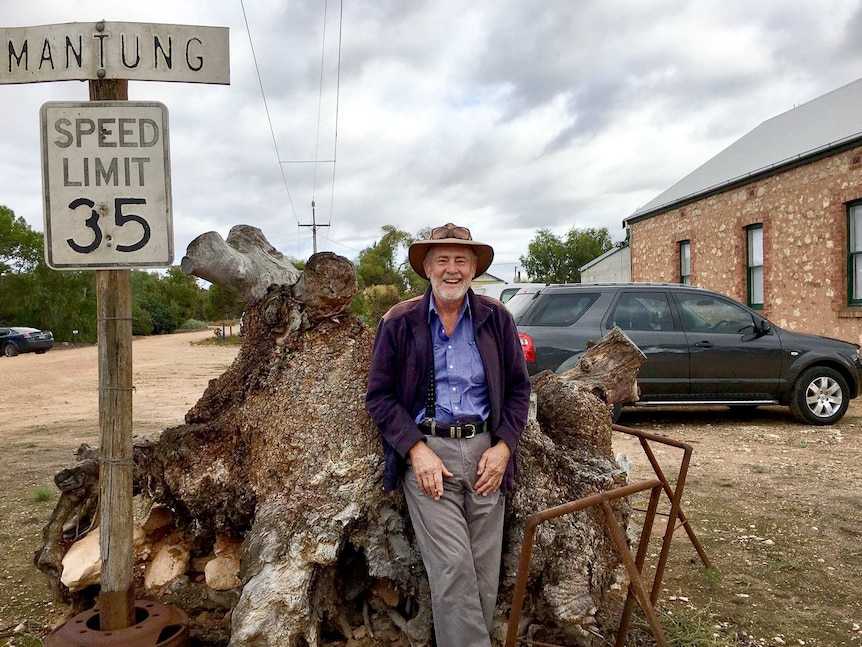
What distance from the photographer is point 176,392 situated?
14.1 meters

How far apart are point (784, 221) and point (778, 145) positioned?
239cm

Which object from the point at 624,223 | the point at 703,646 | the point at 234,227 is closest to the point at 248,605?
the point at 234,227

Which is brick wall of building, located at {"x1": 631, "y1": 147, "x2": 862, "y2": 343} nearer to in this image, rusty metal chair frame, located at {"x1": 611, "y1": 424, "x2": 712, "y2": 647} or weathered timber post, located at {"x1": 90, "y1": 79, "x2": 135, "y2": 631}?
rusty metal chair frame, located at {"x1": 611, "y1": 424, "x2": 712, "y2": 647}

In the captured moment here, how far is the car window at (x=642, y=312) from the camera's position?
8961mm

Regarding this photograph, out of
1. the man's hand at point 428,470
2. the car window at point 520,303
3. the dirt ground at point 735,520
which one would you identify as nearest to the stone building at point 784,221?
the dirt ground at point 735,520

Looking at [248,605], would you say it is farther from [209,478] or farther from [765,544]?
[765,544]

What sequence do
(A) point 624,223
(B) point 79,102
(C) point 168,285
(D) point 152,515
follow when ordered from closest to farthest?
1. (B) point 79,102
2. (D) point 152,515
3. (A) point 624,223
4. (C) point 168,285

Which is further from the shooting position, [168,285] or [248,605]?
[168,285]

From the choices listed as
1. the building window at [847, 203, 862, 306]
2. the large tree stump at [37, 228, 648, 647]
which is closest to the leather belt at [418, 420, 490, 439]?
the large tree stump at [37, 228, 648, 647]

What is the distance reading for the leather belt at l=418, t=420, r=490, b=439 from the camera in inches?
109

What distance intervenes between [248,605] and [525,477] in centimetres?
124

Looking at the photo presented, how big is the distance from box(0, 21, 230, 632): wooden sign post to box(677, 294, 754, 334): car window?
24.1 ft

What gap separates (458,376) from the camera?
9.27 feet

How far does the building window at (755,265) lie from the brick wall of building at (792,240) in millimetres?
129
